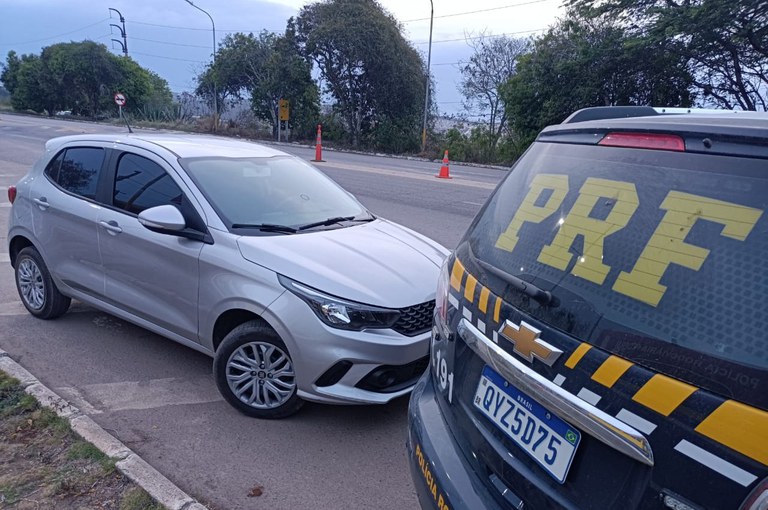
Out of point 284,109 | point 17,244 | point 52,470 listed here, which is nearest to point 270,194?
point 52,470

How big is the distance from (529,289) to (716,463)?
671 mm

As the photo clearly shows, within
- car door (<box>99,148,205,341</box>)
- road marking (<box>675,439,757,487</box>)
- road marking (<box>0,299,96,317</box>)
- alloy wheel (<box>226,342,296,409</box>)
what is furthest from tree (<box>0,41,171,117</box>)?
road marking (<box>675,439,757,487</box>)

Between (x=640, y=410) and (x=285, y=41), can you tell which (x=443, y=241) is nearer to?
(x=640, y=410)

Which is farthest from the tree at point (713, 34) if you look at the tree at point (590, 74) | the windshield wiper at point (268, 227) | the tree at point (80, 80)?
the tree at point (80, 80)

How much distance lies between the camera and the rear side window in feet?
14.8

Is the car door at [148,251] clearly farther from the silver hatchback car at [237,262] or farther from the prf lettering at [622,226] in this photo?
the prf lettering at [622,226]

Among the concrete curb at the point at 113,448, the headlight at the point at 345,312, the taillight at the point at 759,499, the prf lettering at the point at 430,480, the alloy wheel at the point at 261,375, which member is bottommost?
the concrete curb at the point at 113,448

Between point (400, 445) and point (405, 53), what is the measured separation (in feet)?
101

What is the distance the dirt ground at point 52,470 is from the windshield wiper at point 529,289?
1976 mm

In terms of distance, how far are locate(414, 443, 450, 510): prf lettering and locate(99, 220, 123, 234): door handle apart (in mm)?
2971

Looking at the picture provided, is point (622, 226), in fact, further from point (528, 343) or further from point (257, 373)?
point (257, 373)

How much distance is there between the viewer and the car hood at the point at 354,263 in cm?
328

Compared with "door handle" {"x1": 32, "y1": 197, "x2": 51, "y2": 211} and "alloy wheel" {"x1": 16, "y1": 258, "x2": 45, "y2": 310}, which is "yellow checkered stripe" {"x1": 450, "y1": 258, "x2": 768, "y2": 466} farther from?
"alloy wheel" {"x1": 16, "y1": 258, "x2": 45, "y2": 310}

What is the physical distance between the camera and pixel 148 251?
3.94 metres
